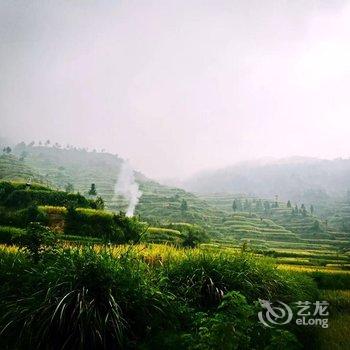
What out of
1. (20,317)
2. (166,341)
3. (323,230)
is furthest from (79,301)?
(323,230)

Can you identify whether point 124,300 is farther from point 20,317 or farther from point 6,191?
point 6,191

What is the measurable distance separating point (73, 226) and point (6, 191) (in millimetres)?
22571

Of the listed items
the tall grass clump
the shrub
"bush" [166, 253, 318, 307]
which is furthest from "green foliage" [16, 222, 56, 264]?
the shrub

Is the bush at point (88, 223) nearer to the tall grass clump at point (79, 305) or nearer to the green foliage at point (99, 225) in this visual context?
the green foliage at point (99, 225)

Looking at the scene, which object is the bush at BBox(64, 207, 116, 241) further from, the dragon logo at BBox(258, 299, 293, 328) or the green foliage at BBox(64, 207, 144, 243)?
the dragon logo at BBox(258, 299, 293, 328)

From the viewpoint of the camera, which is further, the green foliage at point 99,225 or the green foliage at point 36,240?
the green foliage at point 99,225

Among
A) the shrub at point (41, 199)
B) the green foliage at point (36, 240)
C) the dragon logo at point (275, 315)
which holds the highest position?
the green foliage at point (36, 240)

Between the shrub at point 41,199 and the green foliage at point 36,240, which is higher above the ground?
the green foliage at point 36,240

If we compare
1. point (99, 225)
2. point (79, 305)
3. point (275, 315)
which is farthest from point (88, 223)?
point (79, 305)

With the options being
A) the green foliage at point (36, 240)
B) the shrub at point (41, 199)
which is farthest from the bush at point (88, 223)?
the green foliage at point (36, 240)

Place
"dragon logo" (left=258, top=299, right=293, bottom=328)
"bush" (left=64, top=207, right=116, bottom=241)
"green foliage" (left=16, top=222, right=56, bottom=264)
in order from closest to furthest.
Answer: "dragon logo" (left=258, top=299, right=293, bottom=328) → "green foliage" (left=16, top=222, right=56, bottom=264) → "bush" (left=64, top=207, right=116, bottom=241)

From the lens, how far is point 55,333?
23.1 ft

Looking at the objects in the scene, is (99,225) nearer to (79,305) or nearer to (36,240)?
(36,240)

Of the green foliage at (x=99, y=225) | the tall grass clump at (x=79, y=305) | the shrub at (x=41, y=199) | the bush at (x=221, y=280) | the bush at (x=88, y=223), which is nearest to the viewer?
the tall grass clump at (x=79, y=305)
